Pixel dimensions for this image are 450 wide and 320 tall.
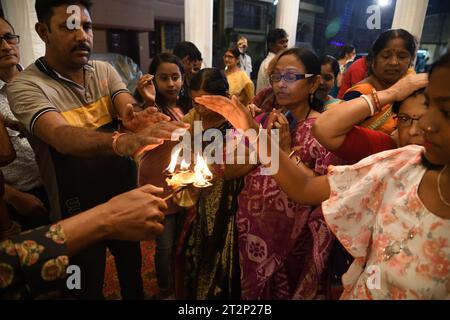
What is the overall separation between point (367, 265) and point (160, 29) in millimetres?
9041

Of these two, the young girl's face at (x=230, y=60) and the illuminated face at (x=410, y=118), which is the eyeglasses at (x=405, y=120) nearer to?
the illuminated face at (x=410, y=118)

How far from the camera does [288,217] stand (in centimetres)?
203

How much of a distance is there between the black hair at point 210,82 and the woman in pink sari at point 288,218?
0.57 meters

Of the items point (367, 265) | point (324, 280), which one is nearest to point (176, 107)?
point (324, 280)

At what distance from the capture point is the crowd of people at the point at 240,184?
3.67 feet

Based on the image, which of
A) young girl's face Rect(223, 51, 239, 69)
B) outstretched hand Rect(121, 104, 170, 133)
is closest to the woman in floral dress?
outstretched hand Rect(121, 104, 170, 133)

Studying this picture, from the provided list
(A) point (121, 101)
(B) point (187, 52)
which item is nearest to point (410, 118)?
(A) point (121, 101)

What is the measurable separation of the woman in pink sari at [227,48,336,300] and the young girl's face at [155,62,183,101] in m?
1.18

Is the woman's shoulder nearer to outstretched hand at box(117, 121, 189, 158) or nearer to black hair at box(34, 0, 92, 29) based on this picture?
outstretched hand at box(117, 121, 189, 158)

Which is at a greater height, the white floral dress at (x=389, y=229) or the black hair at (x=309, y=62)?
the black hair at (x=309, y=62)

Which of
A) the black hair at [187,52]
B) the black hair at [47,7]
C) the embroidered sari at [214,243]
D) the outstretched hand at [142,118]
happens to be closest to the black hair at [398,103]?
the embroidered sari at [214,243]

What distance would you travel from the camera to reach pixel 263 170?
1.99 meters

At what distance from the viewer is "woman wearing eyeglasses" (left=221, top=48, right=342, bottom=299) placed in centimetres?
194
